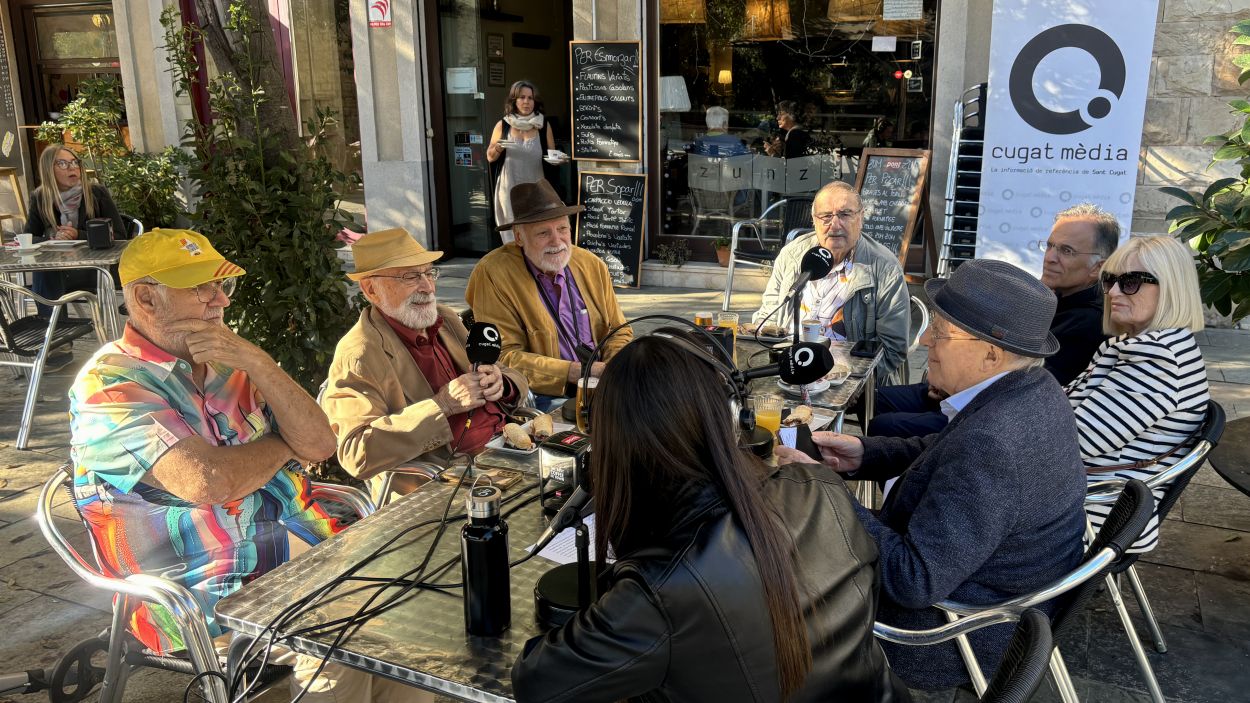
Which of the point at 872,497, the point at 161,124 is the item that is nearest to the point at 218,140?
the point at 872,497

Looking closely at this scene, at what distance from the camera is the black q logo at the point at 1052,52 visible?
6.71 meters

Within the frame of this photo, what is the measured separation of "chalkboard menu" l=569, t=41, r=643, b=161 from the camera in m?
8.45

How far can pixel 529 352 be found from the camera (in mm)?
4090

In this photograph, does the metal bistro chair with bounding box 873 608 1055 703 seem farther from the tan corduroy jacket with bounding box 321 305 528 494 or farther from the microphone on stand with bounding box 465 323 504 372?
the tan corduroy jacket with bounding box 321 305 528 494

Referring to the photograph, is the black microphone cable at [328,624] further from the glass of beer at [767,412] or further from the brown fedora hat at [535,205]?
the brown fedora hat at [535,205]

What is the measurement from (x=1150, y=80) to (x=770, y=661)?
6.77 m

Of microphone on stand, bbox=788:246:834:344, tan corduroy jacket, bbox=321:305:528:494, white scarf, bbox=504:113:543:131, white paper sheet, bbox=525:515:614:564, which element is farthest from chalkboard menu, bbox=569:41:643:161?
white paper sheet, bbox=525:515:614:564

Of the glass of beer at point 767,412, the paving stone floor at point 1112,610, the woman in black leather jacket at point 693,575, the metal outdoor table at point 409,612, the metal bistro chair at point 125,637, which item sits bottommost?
the paving stone floor at point 1112,610

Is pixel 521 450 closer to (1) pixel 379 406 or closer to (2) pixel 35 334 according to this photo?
(1) pixel 379 406

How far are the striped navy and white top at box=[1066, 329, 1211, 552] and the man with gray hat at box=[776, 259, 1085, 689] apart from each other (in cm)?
77

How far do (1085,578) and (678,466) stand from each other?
3.57 ft

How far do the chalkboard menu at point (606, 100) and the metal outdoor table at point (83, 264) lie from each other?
13.2ft

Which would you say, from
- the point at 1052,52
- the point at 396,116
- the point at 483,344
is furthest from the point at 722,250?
the point at 483,344

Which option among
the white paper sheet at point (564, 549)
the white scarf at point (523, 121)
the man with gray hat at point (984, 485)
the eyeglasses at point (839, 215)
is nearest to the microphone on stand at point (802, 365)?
the man with gray hat at point (984, 485)
